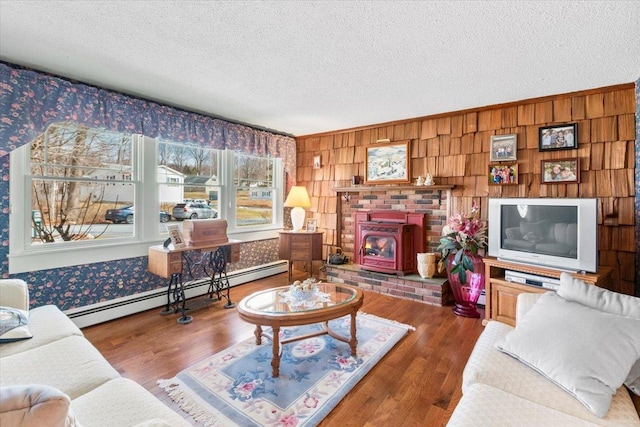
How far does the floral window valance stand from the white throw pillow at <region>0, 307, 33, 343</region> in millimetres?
1268

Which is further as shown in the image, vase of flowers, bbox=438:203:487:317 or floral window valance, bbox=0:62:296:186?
vase of flowers, bbox=438:203:487:317

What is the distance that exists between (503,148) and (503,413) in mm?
2980

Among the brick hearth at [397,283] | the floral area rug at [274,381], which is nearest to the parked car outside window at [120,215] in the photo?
the floral area rug at [274,381]

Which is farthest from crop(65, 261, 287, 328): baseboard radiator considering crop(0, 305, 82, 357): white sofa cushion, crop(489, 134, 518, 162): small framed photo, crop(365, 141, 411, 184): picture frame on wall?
crop(489, 134, 518, 162): small framed photo

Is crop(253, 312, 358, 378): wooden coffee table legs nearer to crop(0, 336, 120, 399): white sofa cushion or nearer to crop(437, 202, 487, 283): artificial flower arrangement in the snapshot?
crop(0, 336, 120, 399): white sofa cushion

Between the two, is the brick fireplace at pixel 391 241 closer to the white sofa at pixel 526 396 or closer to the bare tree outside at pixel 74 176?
the white sofa at pixel 526 396

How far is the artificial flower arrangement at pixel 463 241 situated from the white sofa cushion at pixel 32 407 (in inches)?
127

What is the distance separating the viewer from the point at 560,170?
3.10 meters

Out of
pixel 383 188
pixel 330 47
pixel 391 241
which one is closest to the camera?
pixel 330 47

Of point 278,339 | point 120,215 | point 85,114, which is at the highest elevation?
A: point 85,114

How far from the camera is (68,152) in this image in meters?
2.86

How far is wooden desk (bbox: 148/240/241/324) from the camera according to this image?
10.1 feet

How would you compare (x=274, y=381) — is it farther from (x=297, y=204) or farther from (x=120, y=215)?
Result: (x=297, y=204)

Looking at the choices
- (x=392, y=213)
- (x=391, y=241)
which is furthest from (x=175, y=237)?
(x=392, y=213)
